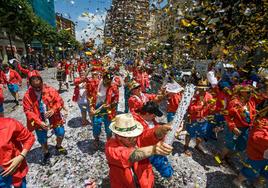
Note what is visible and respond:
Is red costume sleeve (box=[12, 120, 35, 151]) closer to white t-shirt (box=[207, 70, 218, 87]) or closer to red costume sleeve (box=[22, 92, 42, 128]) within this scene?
red costume sleeve (box=[22, 92, 42, 128])

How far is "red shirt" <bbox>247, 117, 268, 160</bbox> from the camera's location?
3.45 metres

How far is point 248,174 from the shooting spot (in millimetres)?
3930

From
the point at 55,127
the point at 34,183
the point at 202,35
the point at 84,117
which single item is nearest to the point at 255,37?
the point at 202,35

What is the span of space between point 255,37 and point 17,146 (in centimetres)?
422

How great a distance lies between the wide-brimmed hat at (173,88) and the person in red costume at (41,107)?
270 centimetres

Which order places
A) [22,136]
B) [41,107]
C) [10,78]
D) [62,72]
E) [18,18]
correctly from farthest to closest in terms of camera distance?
[18,18]
[62,72]
[10,78]
[41,107]
[22,136]

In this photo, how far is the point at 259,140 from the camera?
11.4 feet

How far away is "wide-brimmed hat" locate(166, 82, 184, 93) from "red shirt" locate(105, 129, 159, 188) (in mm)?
2248

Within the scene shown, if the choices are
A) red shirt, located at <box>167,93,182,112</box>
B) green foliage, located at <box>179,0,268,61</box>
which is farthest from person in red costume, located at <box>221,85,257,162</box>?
red shirt, located at <box>167,93,182,112</box>

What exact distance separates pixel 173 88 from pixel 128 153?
122 inches

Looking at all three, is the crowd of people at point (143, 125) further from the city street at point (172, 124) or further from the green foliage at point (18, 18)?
the green foliage at point (18, 18)

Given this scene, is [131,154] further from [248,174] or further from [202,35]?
[248,174]

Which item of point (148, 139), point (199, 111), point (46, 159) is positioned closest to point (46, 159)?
point (46, 159)

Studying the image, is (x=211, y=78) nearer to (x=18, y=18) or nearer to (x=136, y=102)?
(x=136, y=102)
